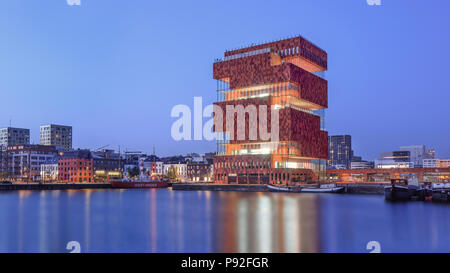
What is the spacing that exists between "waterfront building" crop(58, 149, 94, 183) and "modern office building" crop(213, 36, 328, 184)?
230 ft

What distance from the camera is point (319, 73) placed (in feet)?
543

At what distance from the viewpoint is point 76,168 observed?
184 metres

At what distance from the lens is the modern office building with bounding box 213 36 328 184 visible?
5359 inches

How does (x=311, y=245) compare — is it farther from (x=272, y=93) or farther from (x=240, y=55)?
(x=240, y=55)

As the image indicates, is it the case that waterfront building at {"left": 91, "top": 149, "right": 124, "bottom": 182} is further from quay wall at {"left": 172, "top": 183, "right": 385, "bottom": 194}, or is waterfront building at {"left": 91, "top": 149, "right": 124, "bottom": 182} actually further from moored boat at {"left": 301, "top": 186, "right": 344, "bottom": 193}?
moored boat at {"left": 301, "top": 186, "right": 344, "bottom": 193}

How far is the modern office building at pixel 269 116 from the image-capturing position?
447 ft

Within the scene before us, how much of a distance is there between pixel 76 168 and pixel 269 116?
→ 96.8 m

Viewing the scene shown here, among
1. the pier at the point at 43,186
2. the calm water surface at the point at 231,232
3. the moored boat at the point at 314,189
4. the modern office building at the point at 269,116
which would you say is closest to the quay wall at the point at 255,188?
the moored boat at the point at 314,189

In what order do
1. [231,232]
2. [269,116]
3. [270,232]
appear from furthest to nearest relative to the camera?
[269,116] < [231,232] < [270,232]

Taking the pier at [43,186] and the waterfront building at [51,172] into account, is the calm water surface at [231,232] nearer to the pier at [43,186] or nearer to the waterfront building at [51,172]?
the pier at [43,186]

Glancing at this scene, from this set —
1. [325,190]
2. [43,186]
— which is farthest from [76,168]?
[325,190]

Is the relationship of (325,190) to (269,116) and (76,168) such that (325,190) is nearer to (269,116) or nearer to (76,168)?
A: (269,116)
